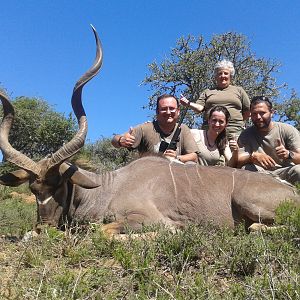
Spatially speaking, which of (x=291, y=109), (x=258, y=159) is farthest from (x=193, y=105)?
(x=291, y=109)

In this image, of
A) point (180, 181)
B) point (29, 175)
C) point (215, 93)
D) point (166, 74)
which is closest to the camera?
point (29, 175)

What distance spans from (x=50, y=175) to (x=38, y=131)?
57.4ft

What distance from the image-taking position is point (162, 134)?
4906mm

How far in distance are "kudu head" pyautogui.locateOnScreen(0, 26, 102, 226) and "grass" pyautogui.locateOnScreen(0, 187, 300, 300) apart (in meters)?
0.78

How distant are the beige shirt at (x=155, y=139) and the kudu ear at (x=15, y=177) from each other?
1299mm

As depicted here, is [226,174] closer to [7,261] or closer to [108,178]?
[108,178]

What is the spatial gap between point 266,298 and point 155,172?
8.59ft

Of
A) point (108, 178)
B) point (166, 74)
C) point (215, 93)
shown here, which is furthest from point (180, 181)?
point (166, 74)

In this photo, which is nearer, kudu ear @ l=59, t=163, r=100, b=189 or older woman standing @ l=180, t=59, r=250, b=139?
kudu ear @ l=59, t=163, r=100, b=189

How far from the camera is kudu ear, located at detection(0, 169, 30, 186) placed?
3.96m

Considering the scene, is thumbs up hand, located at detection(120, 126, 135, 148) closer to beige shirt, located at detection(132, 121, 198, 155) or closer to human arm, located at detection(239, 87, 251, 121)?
beige shirt, located at detection(132, 121, 198, 155)

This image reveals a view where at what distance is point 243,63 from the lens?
16.6m

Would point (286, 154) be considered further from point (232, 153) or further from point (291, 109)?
point (291, 109)

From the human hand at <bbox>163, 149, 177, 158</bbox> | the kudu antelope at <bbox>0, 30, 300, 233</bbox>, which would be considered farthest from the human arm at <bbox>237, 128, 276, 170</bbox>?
the human hand at <bbox>163, 149, 177, 158</bbox>
